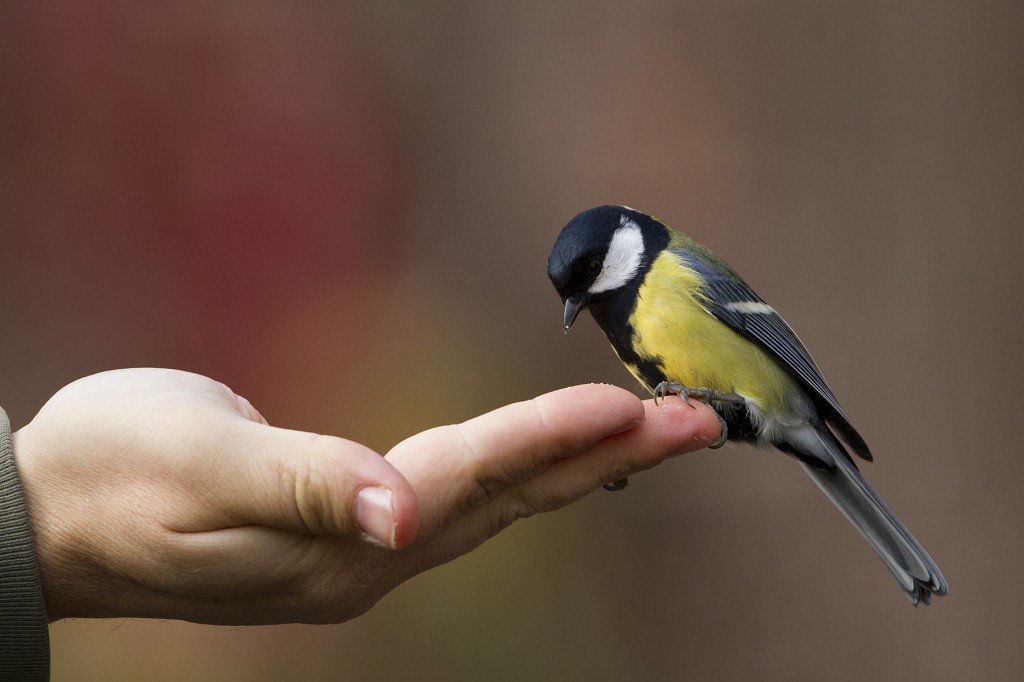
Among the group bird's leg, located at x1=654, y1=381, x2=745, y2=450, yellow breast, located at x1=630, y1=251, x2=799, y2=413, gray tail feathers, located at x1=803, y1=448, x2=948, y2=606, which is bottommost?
gray tail feathers, located at x1=803, y1=448, x2=948, y2=606

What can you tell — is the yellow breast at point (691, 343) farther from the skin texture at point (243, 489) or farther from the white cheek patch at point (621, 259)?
the skin texture at point (243, 489)

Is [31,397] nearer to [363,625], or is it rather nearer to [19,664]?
[363,625]

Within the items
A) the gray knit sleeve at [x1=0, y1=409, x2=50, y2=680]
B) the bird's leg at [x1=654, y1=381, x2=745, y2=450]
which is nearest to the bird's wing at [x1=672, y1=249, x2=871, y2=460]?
the bird's leg at [x1=654, y1=381, x2=745, y2=450]

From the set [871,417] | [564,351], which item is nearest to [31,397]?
[564,351]

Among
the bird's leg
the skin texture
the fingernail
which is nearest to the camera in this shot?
the fingernail

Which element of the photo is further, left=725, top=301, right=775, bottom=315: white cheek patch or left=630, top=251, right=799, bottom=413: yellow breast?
left=725, top=301, right=775, bottom=315: white cheek patch

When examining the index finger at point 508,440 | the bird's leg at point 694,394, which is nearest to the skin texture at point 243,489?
the index finger at point 508,440

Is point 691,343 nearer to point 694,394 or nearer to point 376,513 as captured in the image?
point 694,394

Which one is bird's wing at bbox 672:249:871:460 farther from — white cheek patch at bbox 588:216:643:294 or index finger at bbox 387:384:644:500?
index finger at bbox 387:384:644:500
